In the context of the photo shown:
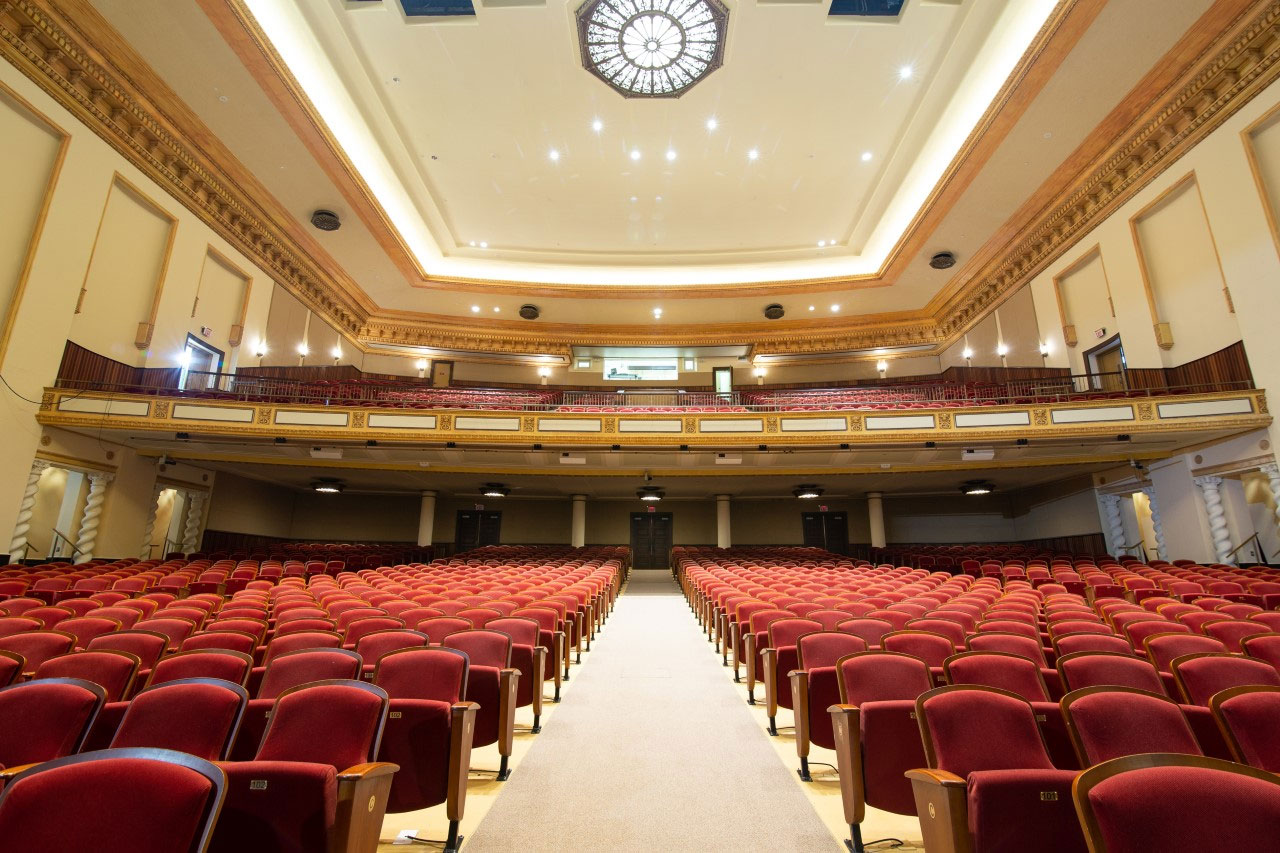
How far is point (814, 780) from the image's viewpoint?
295 centimetres

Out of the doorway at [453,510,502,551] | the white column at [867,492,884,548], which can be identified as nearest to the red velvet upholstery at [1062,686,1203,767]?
the white column at [867,492,884,548]

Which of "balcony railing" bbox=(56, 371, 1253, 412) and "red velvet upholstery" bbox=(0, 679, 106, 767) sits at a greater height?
"balcony railing" bbox=(56, 371, 1253, 412)

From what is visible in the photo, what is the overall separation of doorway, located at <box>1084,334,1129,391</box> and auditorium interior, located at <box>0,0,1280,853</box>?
10 cm

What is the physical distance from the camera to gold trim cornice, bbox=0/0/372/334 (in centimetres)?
820

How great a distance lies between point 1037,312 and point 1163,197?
136 inches

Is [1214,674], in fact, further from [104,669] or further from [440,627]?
[104,669]

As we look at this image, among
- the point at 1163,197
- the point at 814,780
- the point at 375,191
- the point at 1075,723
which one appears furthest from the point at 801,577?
the point at 375,191

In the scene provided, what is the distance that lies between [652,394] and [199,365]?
9.57m

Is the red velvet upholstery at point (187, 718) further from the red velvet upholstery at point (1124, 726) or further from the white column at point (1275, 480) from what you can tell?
the white column at point (1275, 480)

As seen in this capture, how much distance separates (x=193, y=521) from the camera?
40.5 feet

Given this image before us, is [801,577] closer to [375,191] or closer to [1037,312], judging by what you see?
[1037,312]

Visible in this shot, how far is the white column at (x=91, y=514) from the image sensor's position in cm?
968

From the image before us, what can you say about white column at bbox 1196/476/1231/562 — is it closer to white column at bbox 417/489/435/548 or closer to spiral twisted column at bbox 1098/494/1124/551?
spiral twisted column at bbox 1098/494/1124/551

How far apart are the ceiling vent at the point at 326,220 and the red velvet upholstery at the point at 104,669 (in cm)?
1200
